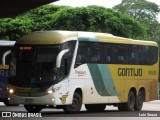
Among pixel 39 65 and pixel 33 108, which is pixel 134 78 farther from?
pixel 39 65

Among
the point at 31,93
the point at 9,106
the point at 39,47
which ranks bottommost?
the point at 9,106

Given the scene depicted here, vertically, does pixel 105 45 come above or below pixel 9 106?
above

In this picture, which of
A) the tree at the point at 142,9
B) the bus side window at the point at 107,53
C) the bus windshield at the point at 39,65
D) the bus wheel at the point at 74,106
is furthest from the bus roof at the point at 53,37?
the tree at the point at 142,9

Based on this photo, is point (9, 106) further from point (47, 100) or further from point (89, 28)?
point (89, 28)

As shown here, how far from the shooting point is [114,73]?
25188 mm

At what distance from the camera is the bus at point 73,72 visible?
71.7 ft

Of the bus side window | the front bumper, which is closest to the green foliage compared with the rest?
the bus side window

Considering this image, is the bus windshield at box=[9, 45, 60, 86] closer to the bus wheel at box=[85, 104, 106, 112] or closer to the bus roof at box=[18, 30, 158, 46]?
the bus roof at box=[18, 30, 158, 46]

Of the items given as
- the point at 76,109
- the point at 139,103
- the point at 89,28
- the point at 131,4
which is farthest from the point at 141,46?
the point at 131,4

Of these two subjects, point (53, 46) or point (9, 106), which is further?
point (9, 106)

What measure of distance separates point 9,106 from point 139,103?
7038 millimetres

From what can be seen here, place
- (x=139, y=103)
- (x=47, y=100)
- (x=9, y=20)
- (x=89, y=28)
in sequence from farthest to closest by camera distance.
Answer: (x=9, y=20) < (x=89, y=28) < (x=139, y=103) < (x=47, y=100)

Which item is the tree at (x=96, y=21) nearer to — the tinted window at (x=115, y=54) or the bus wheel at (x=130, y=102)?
the tinted window at (x=115, y=54)

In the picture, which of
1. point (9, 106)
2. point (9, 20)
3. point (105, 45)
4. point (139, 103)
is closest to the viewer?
point (105, 45)
